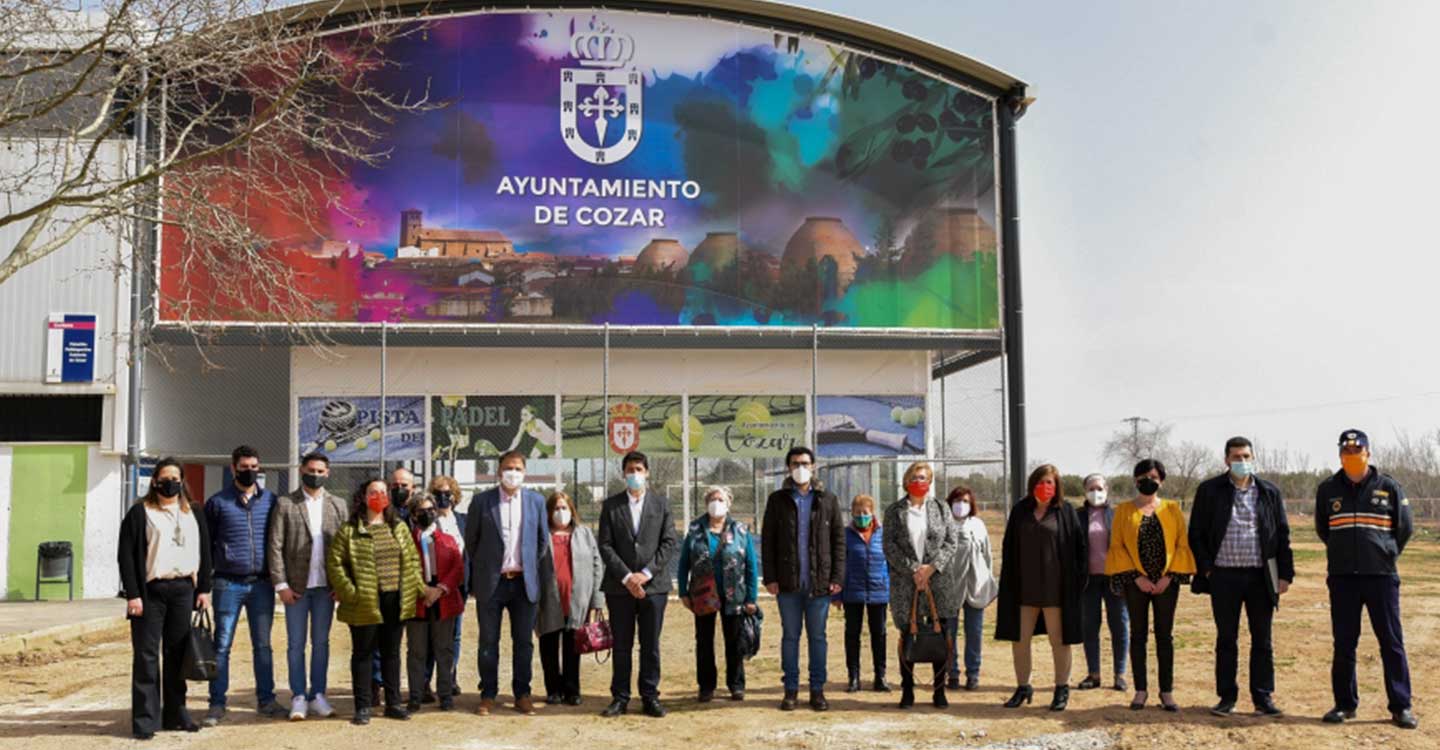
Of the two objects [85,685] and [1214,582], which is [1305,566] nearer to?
[1214,582]

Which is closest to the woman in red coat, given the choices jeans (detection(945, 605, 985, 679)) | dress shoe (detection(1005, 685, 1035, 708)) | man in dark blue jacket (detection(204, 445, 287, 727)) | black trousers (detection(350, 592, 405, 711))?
black trousers (detection(350, 592, 405, 711))

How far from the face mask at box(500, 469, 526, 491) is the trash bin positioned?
A: 12.0 meters

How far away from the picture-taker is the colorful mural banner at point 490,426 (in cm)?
2175

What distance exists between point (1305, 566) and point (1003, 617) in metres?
21.6

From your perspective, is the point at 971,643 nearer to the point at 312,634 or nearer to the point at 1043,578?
the point at 1043,578

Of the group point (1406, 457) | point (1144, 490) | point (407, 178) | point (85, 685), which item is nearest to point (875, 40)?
point (407, 178)

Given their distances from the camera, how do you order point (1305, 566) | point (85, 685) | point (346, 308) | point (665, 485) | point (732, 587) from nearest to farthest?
1. point (732, 587)
2. point (85, 685)
3. point (346, 308)
4. point (665, 485)
5. point (1305, 566)

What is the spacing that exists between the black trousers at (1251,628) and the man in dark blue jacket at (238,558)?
6564mm

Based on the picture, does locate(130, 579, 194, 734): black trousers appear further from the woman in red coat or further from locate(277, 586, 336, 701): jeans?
the woman in red coat

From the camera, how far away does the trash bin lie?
62.3 ft

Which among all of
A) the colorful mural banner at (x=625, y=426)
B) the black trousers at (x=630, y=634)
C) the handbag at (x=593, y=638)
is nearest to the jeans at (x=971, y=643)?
the black trousers at (x=630, y=634)

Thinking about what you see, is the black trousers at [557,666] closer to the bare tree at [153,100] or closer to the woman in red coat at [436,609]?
the woman in red coat at [436,609]

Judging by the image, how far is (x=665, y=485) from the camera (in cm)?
2205

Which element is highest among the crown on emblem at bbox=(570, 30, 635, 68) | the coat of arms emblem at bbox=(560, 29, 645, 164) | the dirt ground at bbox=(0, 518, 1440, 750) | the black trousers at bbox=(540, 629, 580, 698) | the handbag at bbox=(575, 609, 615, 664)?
the crown on emblem at bbox=(570, 30, 635, 68)
